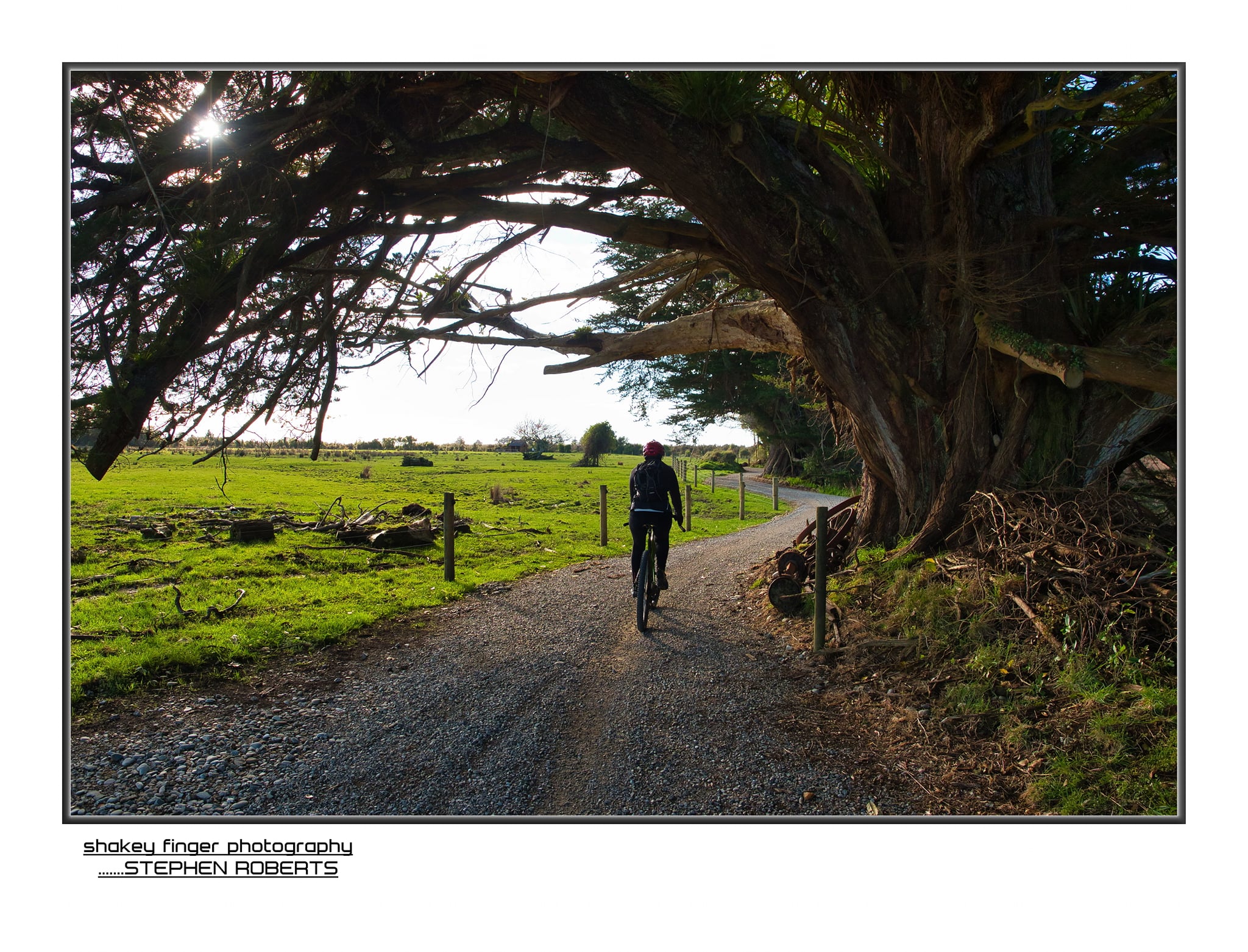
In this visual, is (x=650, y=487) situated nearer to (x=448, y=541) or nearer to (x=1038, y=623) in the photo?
(x=1038, y=623)

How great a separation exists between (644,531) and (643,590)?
71 cm

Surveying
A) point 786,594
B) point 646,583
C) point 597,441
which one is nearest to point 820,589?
point 786,594

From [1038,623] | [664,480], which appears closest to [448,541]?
[664,480]

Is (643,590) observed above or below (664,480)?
below

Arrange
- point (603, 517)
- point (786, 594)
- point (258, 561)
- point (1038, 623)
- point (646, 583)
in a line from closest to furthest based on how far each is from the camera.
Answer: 1. point (1038, 623)
2. point (646, 583)
3. point (786, 594)
4. point (258, 561)
5. point (603, 517)

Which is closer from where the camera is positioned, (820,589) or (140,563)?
(820,589)

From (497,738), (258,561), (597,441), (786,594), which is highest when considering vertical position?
(597,441)

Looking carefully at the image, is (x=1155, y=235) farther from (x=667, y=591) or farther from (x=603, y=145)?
(x=667, y=591)

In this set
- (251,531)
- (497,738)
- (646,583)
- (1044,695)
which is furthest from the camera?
(251,531)

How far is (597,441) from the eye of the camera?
5219 cm

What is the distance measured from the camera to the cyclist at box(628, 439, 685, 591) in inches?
279

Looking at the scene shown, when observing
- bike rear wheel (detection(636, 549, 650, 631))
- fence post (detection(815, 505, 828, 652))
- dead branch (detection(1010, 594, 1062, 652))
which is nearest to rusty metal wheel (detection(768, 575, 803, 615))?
fence post (detection(815, 505, 828, 652))

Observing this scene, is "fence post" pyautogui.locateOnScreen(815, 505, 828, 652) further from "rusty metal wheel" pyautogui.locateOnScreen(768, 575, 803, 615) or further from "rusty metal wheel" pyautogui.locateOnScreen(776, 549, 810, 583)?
"rusty metal wheel" pyautogui.locateOnScreen(776, 549, 810, 583)

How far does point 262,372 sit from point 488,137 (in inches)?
120
